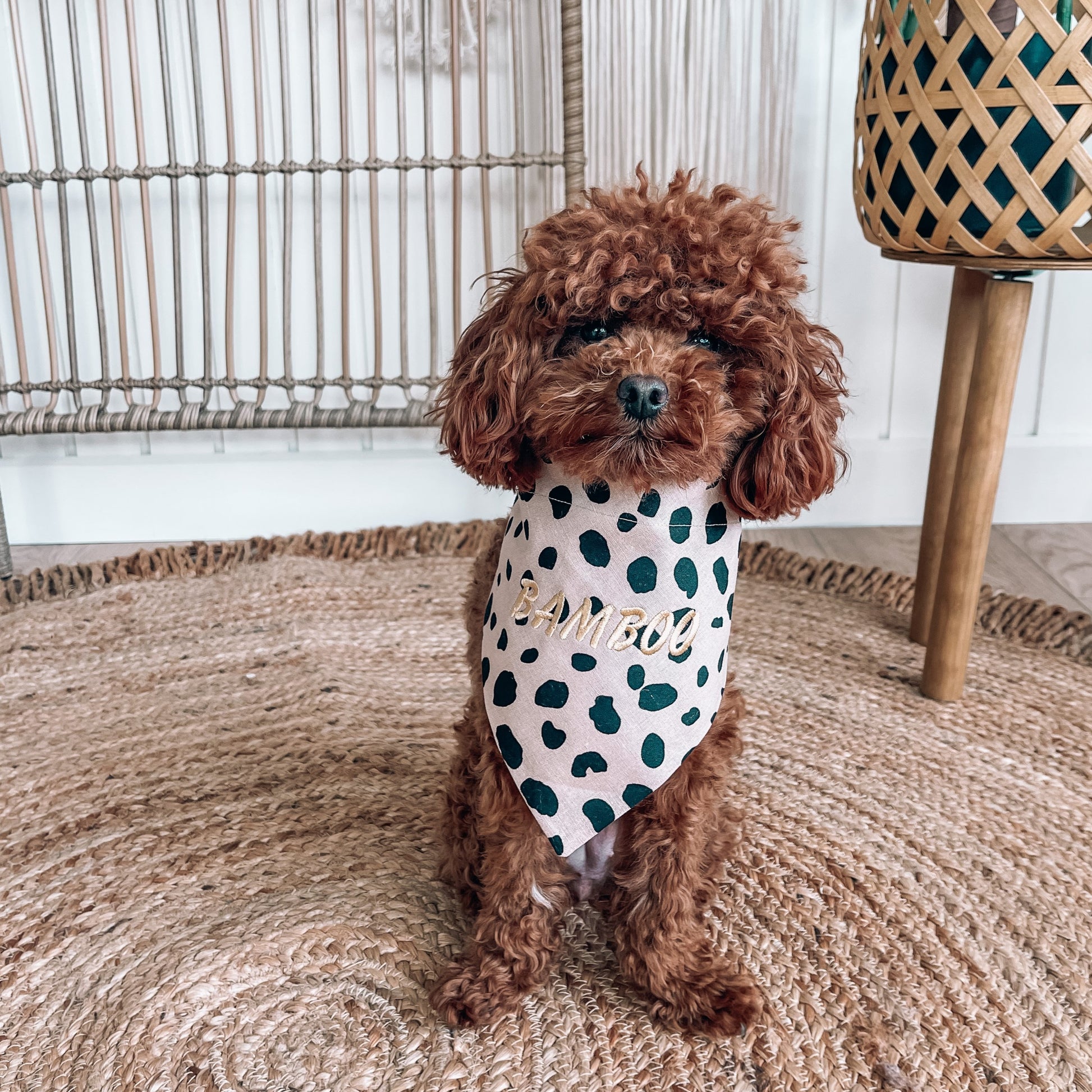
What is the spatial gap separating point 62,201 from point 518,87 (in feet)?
2.59

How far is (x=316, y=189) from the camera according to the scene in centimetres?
184

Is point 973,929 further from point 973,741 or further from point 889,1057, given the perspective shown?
point 973,741

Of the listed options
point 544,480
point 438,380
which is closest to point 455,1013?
point 544,480

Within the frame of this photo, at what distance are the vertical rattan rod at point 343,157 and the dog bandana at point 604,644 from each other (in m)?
1.09

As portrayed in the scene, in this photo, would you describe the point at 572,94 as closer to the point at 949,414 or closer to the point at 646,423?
the point at 949,414

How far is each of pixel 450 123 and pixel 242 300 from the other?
1.66 feet

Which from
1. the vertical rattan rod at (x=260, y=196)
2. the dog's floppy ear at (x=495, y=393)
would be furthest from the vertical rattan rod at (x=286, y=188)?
the dog's floppy ear at (x=495, y=393)

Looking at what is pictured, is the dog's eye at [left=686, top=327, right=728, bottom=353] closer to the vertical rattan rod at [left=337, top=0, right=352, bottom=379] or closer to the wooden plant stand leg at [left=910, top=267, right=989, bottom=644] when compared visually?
the wooden plant stand leg at [left=910, top=267, right=989, bottom=644]

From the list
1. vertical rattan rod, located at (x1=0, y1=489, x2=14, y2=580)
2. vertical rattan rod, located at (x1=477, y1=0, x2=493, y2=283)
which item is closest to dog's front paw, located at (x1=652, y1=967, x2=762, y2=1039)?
vertical rattan rod, located at (x1=477, y1=0, x2=493, y2=283)

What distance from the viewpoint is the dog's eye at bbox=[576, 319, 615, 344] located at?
83 cm

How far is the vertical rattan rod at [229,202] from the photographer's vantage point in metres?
1.75

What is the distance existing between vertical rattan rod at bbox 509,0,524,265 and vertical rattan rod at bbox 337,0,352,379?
276 mm

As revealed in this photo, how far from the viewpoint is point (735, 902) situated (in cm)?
112

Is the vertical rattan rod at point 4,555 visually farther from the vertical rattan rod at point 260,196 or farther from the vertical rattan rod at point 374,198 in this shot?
the vertical rattan rod at point 374,198
